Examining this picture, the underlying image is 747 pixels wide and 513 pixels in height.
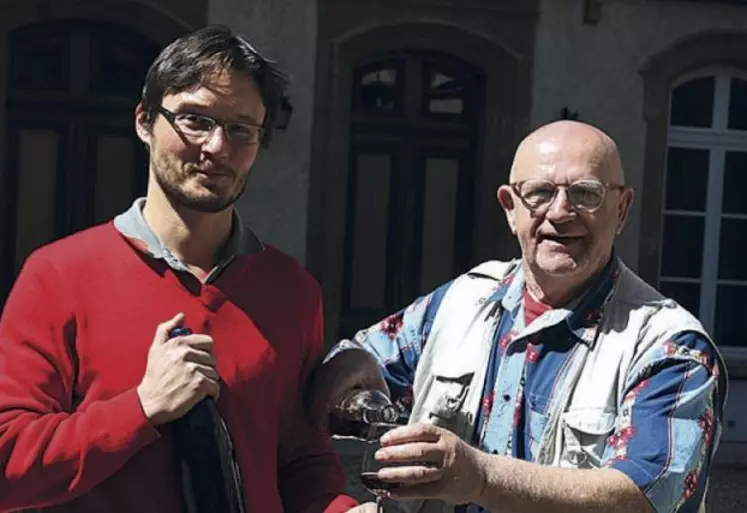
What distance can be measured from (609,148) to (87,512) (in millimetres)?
1222

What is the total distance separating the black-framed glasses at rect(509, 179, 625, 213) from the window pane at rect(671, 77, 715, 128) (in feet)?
24.0

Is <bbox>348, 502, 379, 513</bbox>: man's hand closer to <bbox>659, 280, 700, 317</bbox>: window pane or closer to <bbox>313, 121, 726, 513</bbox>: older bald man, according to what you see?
<bbox>313, 121, 726, 513</bbox>: older bald man

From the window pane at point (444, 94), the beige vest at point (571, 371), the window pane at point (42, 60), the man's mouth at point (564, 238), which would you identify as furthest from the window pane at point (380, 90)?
the man's mouth at point (564, 238)

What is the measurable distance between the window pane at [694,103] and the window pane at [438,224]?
5.93 feet

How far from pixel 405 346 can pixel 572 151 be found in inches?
26.1

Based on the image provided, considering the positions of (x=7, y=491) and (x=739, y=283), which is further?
(x=739, y=283)

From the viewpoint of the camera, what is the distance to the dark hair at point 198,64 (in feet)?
7.08

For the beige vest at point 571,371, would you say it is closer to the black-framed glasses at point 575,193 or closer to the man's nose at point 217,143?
the black-framed glasses at point 575,193

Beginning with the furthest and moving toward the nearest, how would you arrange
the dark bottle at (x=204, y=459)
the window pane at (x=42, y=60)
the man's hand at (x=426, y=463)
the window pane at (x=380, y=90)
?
1. the window pane at (x=380, y=90)
2. the window pane at (x=42, y=60)
3. the dark bottle at (x=204, y=459)
4. the man's hand at (x=426, y=463)

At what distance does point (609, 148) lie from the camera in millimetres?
2400

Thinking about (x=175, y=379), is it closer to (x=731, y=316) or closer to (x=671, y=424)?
(x=671, y=424)

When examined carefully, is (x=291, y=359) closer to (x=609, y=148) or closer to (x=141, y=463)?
(x=141, y=463)

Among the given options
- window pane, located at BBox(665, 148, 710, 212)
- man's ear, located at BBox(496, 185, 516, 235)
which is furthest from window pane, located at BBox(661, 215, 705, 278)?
man's ear, located at BBox(496, 185, 516, 235)

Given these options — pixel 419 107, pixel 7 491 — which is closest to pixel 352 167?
pixel 419 107
